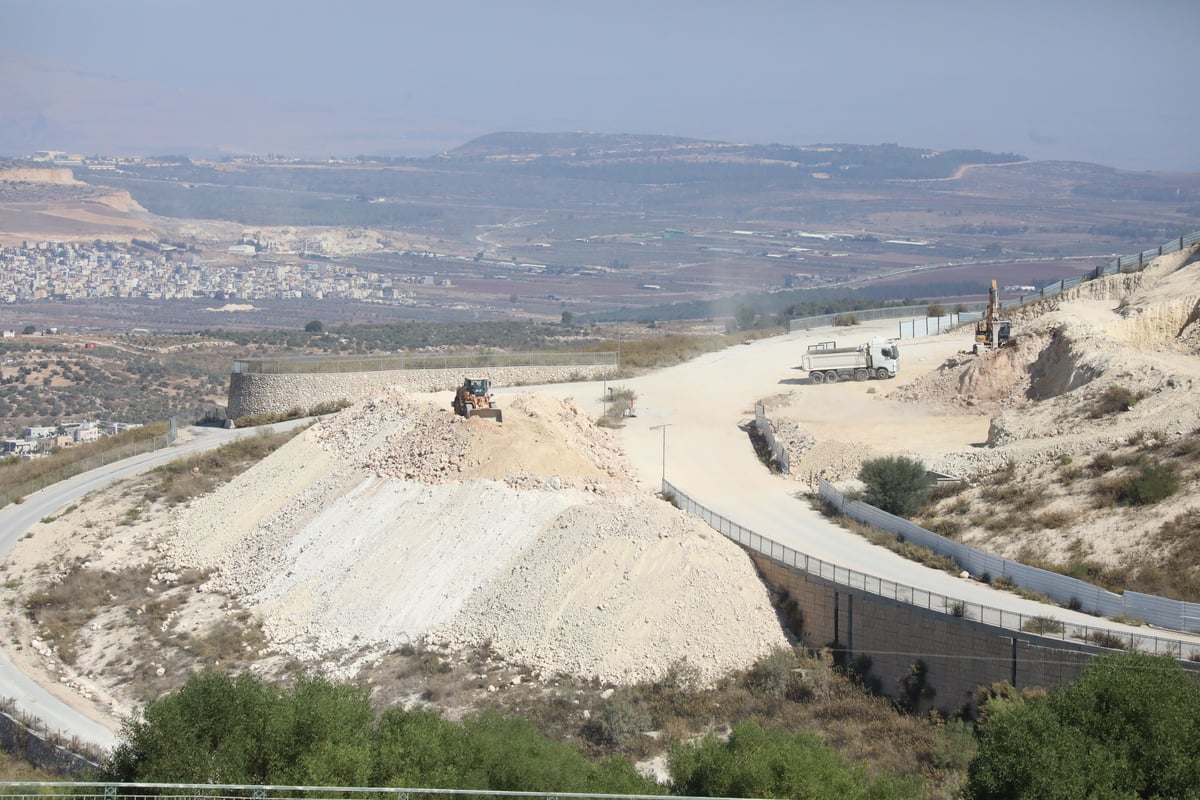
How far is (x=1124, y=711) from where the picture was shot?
71.2 feet

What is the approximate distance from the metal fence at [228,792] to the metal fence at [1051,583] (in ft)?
36.0

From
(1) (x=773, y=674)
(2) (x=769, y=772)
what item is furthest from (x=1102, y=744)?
(1) (x=773, y=674)

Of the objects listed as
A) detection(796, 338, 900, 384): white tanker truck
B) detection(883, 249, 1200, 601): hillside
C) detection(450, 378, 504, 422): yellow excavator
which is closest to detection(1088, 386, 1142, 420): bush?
detection(883, 249, 1200, 601): hillside

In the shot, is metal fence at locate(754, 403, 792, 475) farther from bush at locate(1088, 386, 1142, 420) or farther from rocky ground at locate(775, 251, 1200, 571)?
bush at locate(1088, 386, 1142, 420)

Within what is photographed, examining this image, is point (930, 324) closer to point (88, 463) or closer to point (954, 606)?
point (88, 463)

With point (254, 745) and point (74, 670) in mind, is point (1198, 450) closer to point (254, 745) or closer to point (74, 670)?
point (254, 745)

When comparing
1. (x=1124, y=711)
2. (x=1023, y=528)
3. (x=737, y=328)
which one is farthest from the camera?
(x=737, y=328)

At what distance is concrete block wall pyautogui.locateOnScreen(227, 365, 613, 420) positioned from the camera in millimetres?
57344

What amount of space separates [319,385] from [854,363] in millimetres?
19275

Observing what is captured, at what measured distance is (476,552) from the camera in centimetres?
3644

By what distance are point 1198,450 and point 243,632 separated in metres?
21.2

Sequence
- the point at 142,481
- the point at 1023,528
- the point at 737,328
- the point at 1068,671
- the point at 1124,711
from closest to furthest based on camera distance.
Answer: the point at 1124,711
the point at 1068,671
the point at 1023,528
the point at 142,481
the point at 737,328

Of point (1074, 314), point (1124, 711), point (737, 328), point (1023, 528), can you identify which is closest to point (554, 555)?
point (1023, 528)

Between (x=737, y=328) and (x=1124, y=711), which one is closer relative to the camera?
(x=1124, y=711)
